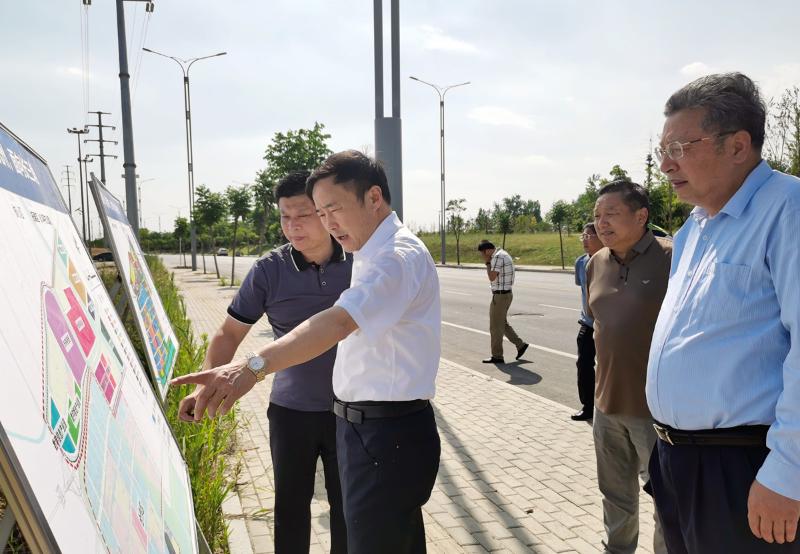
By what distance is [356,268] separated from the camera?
2.26 meters

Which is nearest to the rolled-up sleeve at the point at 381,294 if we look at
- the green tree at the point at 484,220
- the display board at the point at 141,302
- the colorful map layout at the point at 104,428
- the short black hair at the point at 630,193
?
the colorful map layout at the point at 104,428

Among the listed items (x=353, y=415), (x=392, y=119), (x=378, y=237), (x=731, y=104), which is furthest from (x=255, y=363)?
(x=392, y=119)

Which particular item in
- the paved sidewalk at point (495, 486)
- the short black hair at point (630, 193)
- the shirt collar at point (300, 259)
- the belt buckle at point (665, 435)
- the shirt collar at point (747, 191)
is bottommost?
the paved sidewalk at point (495, 486)

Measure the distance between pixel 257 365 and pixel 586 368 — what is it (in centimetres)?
494

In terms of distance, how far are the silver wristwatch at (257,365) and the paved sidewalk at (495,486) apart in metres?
2.18

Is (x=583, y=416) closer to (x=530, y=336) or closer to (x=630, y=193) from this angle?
(x=630, y=193)

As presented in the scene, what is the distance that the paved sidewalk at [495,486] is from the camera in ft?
11.8

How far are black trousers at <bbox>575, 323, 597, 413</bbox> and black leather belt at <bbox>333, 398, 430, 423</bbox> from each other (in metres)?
4.23

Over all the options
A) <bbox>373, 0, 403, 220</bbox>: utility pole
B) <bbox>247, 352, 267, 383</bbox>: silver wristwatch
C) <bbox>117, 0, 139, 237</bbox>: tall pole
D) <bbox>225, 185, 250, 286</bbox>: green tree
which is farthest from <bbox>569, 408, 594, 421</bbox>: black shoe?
<bbox>225, 185, 250, 286</bbox>: green tree

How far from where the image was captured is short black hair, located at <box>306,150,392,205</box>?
84.5 inches

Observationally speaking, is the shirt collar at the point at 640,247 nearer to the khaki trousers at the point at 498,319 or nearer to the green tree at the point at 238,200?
the khaki trousers at the point at 498,319

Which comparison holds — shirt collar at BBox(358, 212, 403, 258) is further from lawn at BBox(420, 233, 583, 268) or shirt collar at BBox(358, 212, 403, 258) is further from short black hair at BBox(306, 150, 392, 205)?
lawn at BBox(420, 233, 583, 268)

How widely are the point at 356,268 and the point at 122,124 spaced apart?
36.2 feet

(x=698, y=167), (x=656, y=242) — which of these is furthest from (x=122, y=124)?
(x=698, y=167)
